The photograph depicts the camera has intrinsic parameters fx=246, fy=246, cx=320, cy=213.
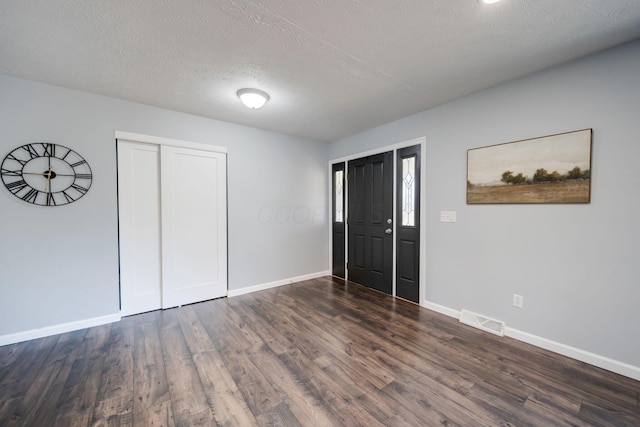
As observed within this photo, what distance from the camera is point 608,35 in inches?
70.0

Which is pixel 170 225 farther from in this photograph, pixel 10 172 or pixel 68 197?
pixel 10 172

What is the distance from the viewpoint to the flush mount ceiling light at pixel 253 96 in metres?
2.58

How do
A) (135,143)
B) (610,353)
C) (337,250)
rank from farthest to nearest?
(337,250) < (135,143) < (610,353)

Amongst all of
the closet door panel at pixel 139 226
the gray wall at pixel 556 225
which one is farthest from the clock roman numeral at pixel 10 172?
the gray wall at pixel 556 225

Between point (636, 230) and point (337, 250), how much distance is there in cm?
348

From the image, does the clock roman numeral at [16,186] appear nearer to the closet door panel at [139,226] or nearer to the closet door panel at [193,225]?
the closet door panel at [139,226]

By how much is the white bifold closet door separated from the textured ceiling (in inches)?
32.0

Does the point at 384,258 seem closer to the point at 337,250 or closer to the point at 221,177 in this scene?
the point at 337,250

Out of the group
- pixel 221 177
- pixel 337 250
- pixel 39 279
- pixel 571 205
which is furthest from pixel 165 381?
pixel 571 205

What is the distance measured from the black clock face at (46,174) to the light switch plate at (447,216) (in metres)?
4.05

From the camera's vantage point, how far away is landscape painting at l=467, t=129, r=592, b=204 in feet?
6.71

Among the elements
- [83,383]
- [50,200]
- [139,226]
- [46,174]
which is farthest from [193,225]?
[83,383]

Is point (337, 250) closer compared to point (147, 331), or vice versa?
point (147, 331)

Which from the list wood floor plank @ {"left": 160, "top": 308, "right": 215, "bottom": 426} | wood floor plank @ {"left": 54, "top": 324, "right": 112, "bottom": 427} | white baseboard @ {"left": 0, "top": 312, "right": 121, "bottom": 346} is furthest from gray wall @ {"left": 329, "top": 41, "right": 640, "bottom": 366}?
white baseboard @ {"left": 0, "top": 312, "right": 121, "bottom": 346}
